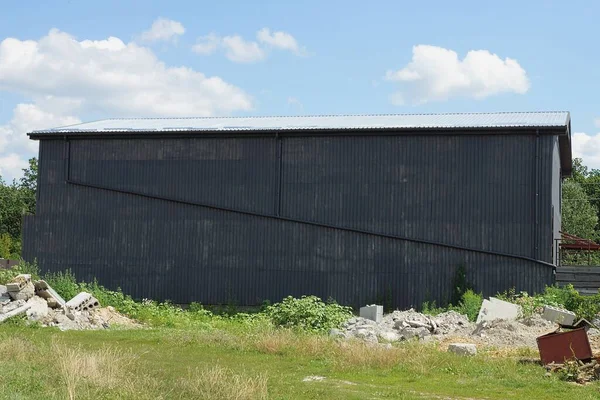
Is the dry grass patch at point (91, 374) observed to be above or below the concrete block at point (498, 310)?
below

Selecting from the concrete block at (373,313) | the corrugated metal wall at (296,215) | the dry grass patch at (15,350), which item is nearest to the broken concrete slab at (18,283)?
the corrugated metal wall at (296,215)

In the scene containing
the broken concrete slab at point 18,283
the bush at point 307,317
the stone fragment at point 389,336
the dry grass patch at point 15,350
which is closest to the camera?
the dry grass patch at point 15,350

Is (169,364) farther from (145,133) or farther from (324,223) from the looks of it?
(145,133)

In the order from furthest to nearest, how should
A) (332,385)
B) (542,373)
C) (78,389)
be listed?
(542,373) < (332,385) < (78,389)

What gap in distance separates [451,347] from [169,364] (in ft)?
22.1

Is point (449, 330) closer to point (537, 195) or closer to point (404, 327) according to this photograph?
point (404, 327)

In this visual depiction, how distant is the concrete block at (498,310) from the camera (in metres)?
27.2

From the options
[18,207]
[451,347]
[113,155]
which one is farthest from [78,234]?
[18,207]

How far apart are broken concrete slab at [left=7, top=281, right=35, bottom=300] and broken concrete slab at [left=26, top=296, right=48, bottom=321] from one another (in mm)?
227

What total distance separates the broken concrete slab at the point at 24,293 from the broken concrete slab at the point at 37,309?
0.23 metres

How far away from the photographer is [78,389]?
13.8 metres

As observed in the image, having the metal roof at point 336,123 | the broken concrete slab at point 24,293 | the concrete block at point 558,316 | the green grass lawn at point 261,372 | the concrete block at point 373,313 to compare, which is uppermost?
the metal roof at point 336,123

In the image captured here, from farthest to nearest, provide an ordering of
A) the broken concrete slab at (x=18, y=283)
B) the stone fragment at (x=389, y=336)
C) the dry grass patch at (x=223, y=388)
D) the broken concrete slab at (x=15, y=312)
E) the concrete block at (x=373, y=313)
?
the concrete block at (x=373, y=313) → the broken concrete slab at (x=18, y=283) → the broken concrete slab at (x=15, y=312) → the stone fragment at (x=389, y=336) → the dry grass patch at (x=223, y=388)

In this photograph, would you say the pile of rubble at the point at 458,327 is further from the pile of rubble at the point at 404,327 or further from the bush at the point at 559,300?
the bush at the point at 559,300
